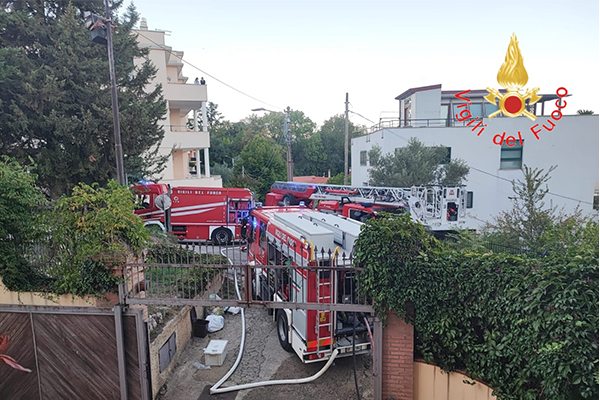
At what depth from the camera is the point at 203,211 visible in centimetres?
1708

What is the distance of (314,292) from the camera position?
6.57 meters

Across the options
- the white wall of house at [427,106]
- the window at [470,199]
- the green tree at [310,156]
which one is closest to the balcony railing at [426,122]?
the white wall of house at [427,106]

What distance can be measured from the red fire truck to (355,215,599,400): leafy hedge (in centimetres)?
1232

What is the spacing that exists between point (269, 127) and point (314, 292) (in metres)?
51.5

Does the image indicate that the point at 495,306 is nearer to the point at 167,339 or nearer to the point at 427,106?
the point at 167,339

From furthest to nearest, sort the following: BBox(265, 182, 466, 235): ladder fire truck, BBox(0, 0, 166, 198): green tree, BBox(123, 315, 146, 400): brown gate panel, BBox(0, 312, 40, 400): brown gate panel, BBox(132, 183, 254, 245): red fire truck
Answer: BBox(132, 183, 254, 245): red fire truck < BBox(265, 182, 466, 235): ladder fire truck < BBox(0, 0, 166, 198): green tree < BBox(0, 312, 40, 400): brown gate panel < BBox(123, 315, 146, 400): brown gate panel

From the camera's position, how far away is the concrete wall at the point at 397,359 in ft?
17.4

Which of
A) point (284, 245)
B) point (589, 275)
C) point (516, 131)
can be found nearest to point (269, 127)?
point (516, 131)

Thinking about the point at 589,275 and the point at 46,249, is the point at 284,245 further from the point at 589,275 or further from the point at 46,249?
the point at 589,275

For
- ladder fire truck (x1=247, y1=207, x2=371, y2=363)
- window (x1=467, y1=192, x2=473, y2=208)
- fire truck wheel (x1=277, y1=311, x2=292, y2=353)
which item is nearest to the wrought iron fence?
ladder fire truck (x1=247, y1=207, x2=371, y2=363)

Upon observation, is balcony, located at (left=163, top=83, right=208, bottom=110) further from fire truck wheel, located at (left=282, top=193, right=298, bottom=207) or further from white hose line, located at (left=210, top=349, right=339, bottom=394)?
white hose line, located at (left=210, top=349, right=339, bottom=394)

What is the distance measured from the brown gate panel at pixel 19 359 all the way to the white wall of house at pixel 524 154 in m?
20.1

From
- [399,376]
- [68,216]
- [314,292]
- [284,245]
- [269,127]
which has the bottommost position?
[399,376]

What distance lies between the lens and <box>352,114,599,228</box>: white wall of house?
69.4ft
